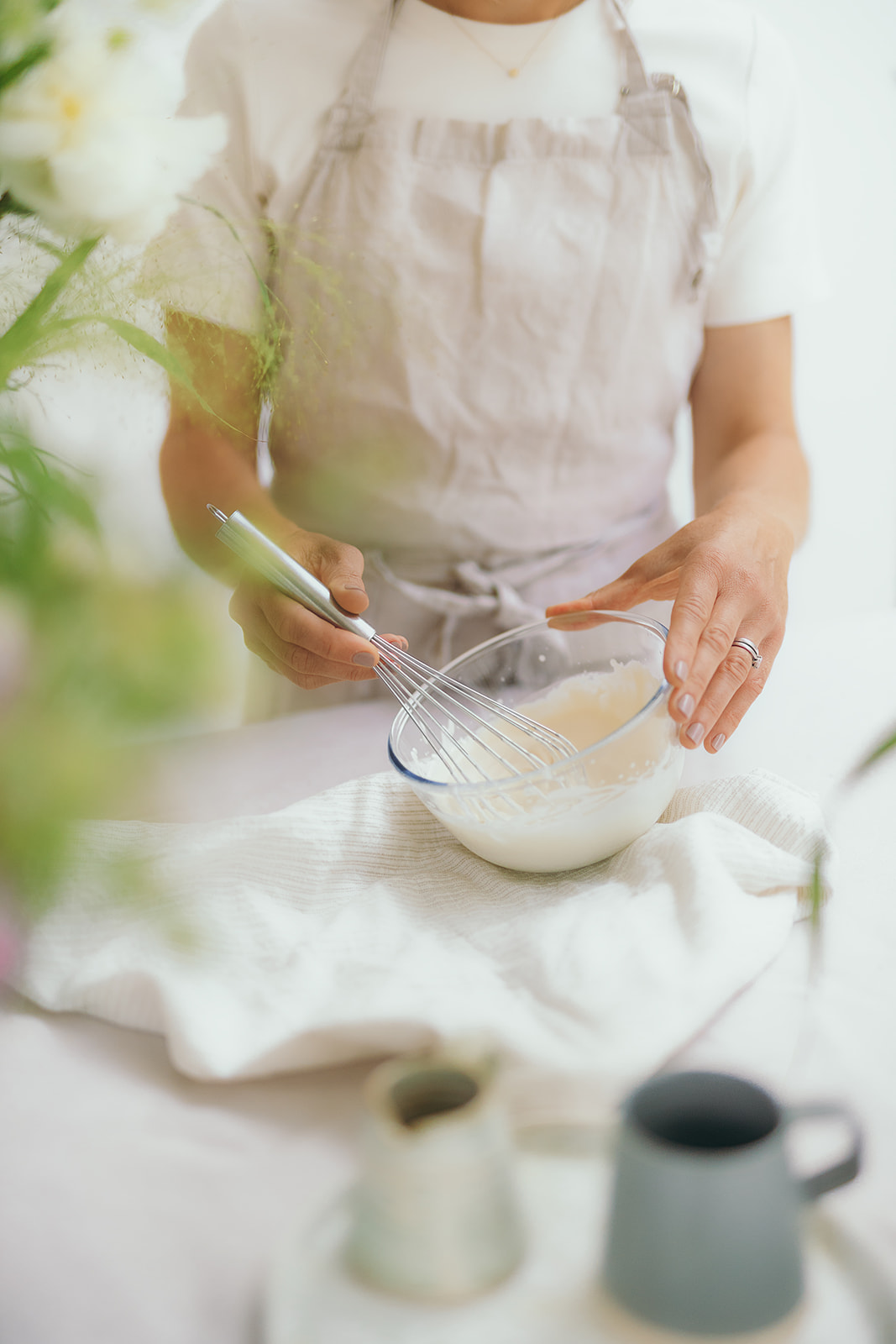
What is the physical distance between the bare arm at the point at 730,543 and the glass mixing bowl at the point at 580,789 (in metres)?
0.02

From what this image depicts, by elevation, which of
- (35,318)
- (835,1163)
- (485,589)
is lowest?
(485,589)

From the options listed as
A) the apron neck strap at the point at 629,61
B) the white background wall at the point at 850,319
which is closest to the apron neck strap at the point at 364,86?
the apron neck strap at the point at 629,61

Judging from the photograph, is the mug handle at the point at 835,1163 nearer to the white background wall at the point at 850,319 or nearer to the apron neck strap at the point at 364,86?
the apron neck strap at the point at 364,86

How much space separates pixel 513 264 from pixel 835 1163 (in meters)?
0.53

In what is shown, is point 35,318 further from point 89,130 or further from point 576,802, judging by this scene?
point 576,802

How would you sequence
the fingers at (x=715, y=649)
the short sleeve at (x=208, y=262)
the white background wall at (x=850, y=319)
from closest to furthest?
the short sleeve at (x=208, y=262)
the fingers at (x=715, y=649)
the white background wall at (x=850, y=319)

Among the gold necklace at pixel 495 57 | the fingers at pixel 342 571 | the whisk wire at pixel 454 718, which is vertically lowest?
the whisk wire at pixel 454 718

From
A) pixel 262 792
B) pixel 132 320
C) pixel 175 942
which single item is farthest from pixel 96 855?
pixel 262 792

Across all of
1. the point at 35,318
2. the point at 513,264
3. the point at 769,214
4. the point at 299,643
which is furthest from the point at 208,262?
the point at 769,214

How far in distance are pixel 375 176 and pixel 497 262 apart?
0.08 m

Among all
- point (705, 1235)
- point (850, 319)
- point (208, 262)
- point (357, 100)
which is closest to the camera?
point (705, 1235)

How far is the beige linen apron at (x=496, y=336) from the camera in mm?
589

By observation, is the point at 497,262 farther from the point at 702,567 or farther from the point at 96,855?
the point at 96,855

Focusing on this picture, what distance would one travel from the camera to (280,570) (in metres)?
0.39
